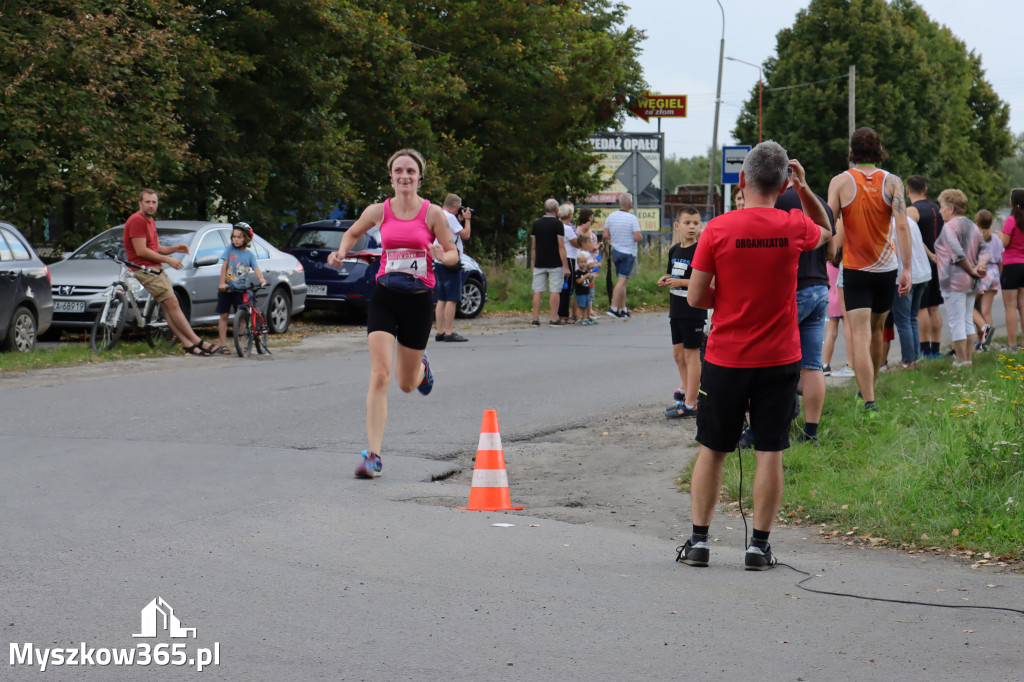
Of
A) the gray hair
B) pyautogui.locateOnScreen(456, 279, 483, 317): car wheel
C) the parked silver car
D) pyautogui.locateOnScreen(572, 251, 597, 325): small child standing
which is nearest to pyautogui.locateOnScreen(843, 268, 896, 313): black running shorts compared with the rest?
the gray hair

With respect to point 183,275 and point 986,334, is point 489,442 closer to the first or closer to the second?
point 986,334

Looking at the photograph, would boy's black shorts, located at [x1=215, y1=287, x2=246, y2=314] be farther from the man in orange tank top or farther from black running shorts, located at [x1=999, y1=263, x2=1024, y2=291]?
black running shorts, located at [x1=999, y1=263, x2=1024, y2=291]

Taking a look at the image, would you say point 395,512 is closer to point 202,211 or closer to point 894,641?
point 894,641

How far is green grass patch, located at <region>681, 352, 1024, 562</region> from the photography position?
6492 millimetres

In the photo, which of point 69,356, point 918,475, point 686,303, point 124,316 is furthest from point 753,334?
point 124,316

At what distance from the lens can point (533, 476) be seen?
8.44m

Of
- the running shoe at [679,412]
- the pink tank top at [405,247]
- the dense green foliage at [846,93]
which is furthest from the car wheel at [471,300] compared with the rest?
the dense green foliage at [846,93]

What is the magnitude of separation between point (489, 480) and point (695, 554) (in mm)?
1653

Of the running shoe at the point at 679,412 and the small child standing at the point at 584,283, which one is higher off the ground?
the small child standing at the point at 584,283

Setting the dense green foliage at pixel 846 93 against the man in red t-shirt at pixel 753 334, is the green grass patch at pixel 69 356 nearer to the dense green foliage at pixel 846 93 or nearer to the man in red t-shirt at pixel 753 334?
the man in red t-shirt at pixel 753 334

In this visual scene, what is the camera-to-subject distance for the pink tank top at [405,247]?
8.18 metres

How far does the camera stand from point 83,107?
59.7 ft

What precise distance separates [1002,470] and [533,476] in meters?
2.95

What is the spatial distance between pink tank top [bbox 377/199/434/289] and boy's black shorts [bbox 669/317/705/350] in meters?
2.36
